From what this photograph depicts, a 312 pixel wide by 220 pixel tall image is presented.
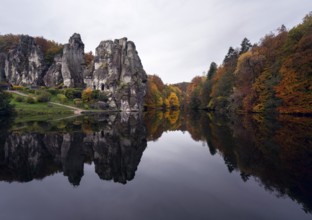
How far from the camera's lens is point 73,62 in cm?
8862

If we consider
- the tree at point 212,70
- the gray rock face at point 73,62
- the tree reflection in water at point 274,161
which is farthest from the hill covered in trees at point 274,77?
the gray rock face at point 73,62

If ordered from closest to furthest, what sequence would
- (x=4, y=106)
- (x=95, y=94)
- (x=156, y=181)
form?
(x=156, y=181)
(x=4, y=106)
(x=95, y=94)

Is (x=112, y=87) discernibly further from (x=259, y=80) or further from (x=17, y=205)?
(x=17, y=205)

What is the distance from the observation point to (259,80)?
5081 centimetres

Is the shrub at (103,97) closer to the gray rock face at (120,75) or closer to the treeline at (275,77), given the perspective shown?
the gray rock face at (120,75)

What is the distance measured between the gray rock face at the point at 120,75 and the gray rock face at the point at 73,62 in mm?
7797

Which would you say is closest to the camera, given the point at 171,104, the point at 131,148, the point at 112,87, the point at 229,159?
the point at 229,159

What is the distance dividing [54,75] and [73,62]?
9.23 metres

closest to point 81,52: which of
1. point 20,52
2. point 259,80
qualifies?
point 20,52

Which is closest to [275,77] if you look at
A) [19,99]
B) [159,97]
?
[19,99]

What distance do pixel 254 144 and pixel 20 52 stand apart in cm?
10039

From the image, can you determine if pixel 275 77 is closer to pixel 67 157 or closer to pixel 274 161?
pixel 274 161

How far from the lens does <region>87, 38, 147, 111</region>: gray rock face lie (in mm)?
74188

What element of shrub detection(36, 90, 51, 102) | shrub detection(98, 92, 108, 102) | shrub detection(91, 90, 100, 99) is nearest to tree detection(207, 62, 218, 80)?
shrub detection(98, 92, 108, 102)
